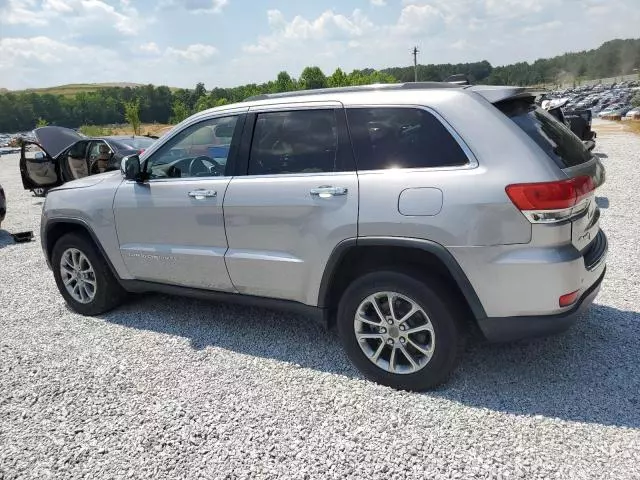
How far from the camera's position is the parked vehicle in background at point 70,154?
988 cm

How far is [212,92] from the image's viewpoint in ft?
437

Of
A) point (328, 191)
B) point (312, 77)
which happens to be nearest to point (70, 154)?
point (328, 191)

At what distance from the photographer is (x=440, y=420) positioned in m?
2.77

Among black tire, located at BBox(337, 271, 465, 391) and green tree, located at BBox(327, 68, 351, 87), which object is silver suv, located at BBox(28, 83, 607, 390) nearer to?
black tire, located at BBox(337, 271, 465, 391)

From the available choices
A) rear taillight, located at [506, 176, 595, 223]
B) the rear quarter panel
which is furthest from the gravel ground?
rear taillight, located at [506, 176, 595, 223]

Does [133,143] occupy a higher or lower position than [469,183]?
lower

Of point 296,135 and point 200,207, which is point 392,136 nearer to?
point 296,135

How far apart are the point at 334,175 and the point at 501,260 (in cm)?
112

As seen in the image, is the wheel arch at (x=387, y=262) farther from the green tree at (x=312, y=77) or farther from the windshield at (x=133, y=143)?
the green tree at (x=312, y=77)

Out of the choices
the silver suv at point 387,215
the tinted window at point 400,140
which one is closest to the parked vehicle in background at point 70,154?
the silver suv at point 387,215

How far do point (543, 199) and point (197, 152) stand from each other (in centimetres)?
261

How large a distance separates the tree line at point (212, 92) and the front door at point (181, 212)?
282 feet

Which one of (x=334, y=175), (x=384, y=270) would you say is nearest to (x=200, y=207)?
(x=334, y=175)

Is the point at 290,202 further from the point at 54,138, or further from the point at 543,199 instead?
the point at 54,138
